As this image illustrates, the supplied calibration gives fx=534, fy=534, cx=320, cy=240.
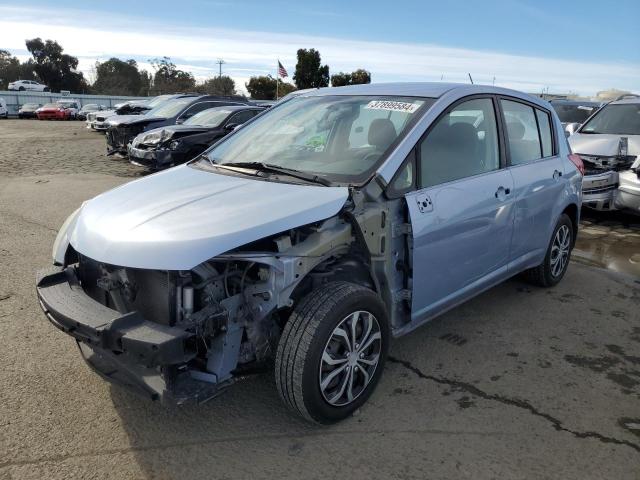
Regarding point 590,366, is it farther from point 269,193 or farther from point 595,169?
point 595,169

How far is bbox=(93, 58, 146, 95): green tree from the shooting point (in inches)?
2992

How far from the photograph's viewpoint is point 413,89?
12.3ft

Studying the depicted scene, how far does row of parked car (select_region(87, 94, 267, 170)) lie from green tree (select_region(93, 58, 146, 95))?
6615 cm

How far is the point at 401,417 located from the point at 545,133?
116 inches

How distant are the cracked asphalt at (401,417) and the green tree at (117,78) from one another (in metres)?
78.3

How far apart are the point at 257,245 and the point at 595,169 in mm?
6967

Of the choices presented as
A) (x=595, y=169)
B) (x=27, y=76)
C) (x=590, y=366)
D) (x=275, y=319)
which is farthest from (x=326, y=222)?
(x=27, y=76)

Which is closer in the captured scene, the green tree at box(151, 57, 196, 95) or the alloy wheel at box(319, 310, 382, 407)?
the alloy wheel at box(319, 310, 382, 407)

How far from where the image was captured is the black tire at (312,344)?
260 centimetres

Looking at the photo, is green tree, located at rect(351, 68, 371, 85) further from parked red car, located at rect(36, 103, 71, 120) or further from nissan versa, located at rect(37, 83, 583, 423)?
nissan versa, located at rect(37, 83, 583, 423)

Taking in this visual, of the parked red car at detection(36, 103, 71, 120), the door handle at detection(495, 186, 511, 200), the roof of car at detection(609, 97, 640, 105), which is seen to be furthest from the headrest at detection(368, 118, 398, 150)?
the parked red car at detection(36, 103, 71, 120)

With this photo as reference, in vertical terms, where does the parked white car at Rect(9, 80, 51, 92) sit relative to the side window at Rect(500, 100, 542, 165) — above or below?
above

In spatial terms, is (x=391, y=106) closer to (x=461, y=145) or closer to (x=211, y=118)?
(x=461, y=145)

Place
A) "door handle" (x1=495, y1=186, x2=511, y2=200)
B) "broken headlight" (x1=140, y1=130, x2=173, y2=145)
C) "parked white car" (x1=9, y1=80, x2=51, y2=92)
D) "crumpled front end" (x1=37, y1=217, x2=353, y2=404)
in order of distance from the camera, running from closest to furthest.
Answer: "crumpled front end" (x1=37, y1=217, x2=353, y2=404) → "door handle" (x1=495, y1=186, x2=511, y2=200) → "broken headlight" (x1=140, y1=130, x2=173, y2=145) → "parked white car" (x1=9, y1=80, x2=51, y2=92)
